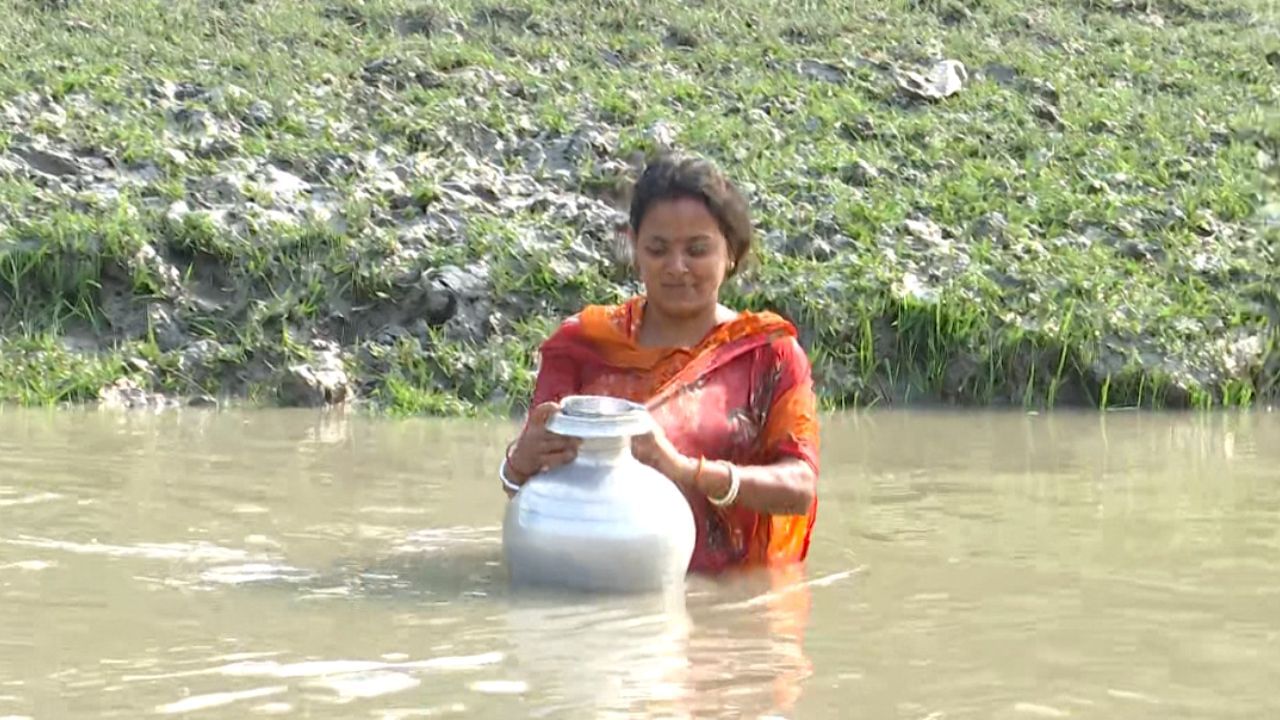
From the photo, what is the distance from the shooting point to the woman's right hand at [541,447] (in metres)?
4.18

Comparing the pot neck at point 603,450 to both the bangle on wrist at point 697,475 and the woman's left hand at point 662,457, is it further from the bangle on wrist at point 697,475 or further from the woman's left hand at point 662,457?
the bangle on wrist at point 697,475

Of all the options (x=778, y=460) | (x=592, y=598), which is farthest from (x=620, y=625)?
(x=778, y=460)

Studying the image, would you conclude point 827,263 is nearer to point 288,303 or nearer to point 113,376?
point 288,303

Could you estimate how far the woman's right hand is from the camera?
4176 millimetres

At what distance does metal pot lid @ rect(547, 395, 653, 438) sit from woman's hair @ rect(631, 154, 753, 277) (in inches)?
21.7

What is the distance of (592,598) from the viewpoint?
412cm

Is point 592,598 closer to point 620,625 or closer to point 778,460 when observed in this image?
point 620,625

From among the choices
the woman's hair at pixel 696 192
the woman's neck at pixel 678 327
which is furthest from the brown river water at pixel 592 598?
the woman's hair at pixel 696 192

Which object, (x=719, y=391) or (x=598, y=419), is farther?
(x=719, y=391)

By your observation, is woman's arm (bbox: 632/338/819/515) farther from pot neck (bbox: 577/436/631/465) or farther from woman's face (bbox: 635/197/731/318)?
woman's face (bbox: 635/197/731/318)

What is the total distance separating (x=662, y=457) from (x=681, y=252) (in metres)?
0.50

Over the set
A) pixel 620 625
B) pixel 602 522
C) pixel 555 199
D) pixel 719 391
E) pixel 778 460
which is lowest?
pixel 620 625

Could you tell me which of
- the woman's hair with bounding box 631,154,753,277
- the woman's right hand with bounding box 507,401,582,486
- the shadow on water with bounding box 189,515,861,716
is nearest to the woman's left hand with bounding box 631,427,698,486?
the woman's right hand with bounding box 507,401,582,486

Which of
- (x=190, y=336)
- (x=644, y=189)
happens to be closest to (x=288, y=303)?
(x=190, y=336)
